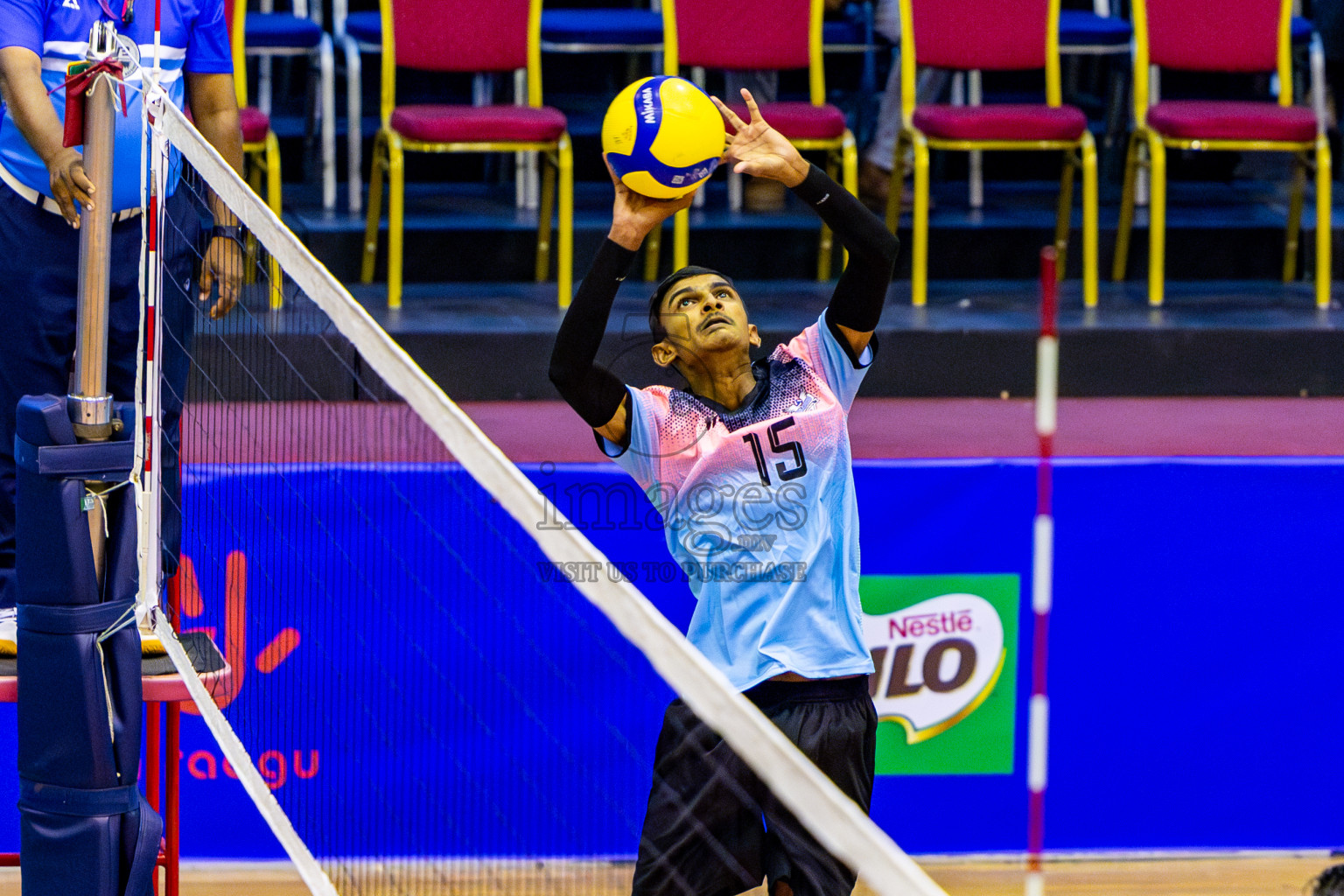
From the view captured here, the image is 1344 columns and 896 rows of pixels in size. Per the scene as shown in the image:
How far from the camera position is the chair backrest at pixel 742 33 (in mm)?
7234

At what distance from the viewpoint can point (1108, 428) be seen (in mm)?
6168

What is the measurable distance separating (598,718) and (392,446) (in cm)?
95

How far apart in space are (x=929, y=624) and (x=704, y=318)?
178cm

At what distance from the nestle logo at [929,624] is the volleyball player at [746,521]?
1.49 meters

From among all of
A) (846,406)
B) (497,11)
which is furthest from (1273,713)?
(497,11)

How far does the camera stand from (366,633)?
4066 millimetres

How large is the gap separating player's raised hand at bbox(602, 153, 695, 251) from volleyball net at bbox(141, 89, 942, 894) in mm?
619

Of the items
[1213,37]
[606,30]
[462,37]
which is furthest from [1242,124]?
[462,37]

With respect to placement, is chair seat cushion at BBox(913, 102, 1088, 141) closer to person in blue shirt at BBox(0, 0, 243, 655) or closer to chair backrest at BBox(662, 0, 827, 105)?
chair backrest at BBox(662, 0, 827, 105)

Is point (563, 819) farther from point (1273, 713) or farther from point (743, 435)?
point (1273, 713)

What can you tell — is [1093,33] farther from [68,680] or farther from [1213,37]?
[68,680]

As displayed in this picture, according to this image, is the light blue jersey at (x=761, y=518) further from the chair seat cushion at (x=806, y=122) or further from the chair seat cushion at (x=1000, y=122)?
the chair seat cushion at (x=1000, y=122)

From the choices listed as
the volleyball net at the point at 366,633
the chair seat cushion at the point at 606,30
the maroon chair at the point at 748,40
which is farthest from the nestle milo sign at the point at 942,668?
the chair seat cushion at the point at 606,30

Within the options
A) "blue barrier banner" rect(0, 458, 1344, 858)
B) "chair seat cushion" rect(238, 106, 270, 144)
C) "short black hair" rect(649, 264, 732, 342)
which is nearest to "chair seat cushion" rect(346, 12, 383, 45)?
"chair seat cushion" rect(238, 106, 270, 144)
